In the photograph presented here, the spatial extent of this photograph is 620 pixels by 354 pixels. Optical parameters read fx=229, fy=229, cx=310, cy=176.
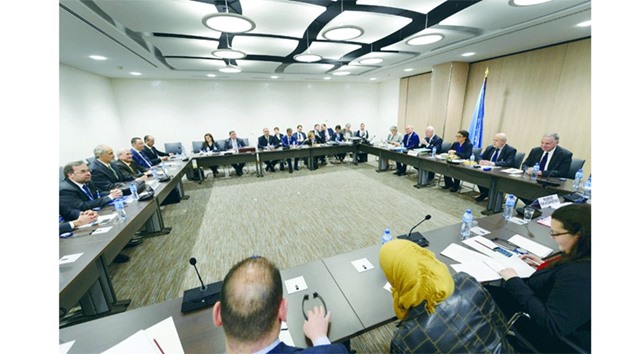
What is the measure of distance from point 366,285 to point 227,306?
86cm

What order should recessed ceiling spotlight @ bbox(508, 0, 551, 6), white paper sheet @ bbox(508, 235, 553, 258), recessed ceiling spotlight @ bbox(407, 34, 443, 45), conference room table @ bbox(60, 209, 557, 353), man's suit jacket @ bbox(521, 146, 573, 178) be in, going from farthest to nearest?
recessed ceiling spotlight @ bbox(407, 34, 443, 45) < man's suit jacket @ bbox(521, 146, 573, 178) < recessed ceiling spotlight @ bbox(508, 0, 551, 6) < white paper sheet @ bbox(508, 235, 553, 258) < conference room table @ bbox(60, 209, 557, 353)

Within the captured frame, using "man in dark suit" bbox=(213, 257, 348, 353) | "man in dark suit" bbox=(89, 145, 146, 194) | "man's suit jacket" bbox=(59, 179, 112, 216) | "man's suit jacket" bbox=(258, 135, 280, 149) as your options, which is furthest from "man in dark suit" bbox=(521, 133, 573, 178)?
"man in dark suit" bbox=(89, 145, 146, 194)

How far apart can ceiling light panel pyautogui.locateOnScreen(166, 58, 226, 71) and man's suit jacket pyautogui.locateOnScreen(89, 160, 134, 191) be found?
9.14ft

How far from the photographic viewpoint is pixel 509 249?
1611 millimetres

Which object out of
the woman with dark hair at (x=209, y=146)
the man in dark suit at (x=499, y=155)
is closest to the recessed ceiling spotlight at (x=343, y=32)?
the man in dark suit at (x=499, y=155)

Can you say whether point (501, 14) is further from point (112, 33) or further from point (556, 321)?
point (112, 33)

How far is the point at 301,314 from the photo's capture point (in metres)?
1.14

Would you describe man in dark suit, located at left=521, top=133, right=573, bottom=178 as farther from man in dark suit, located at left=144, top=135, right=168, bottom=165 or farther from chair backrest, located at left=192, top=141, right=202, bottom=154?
Result: chair backrest, located at left=192, top=141, right=202, bottom=154

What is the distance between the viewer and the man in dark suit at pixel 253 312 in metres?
0.74

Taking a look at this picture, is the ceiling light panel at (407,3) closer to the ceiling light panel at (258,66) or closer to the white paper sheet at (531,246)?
the white paper sheet at (531,246)

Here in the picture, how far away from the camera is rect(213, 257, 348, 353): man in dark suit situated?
0.74 meters

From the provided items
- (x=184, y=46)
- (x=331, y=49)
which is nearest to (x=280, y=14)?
(x=331, y=49)

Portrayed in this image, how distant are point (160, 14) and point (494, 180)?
5.15 m
